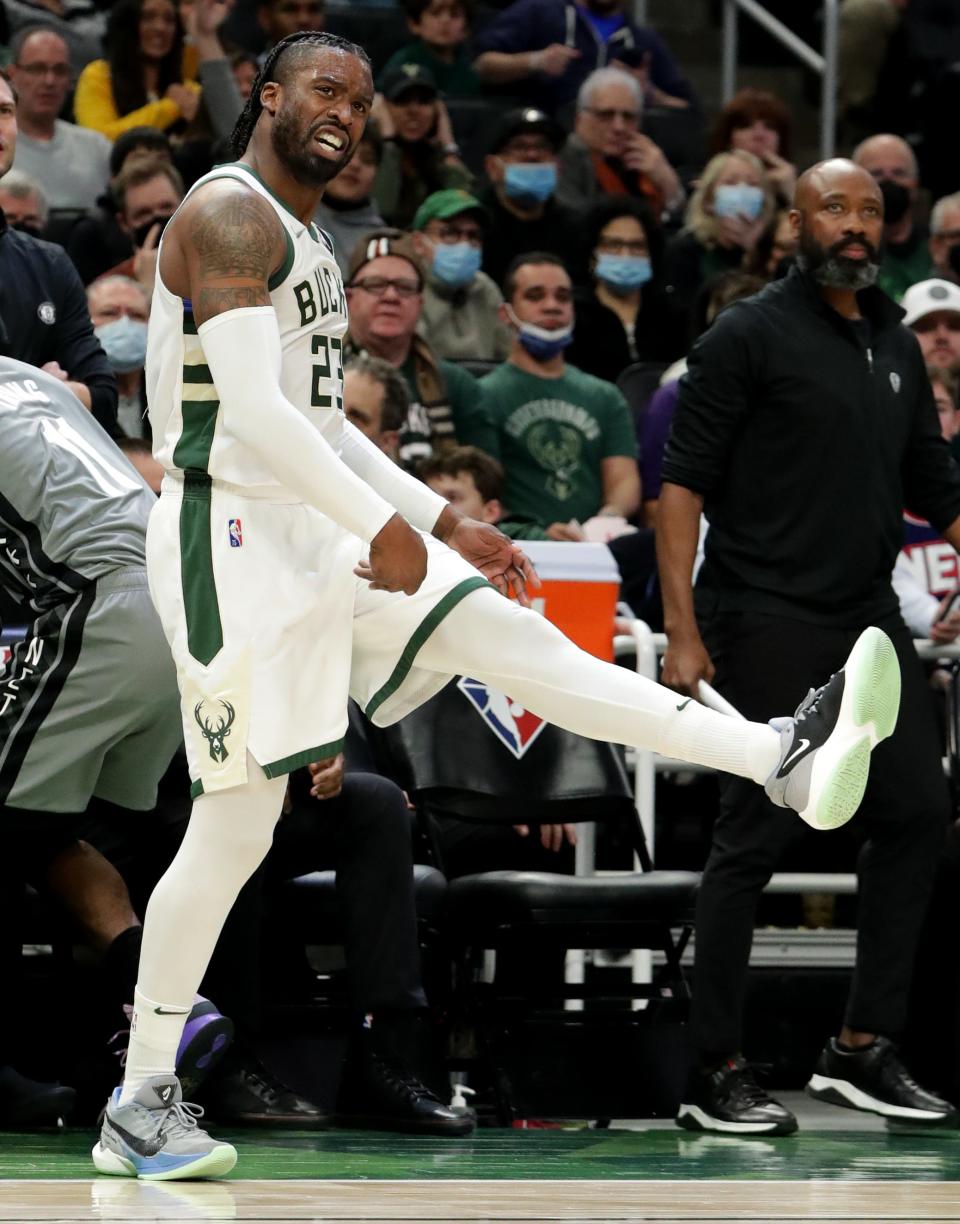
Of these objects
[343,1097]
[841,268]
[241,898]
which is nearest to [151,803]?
[241,898]

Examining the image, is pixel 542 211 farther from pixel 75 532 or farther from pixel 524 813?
pixel 75 532

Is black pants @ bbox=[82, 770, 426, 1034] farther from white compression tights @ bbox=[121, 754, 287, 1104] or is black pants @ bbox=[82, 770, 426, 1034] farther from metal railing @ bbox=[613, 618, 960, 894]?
metal railing @ bbox=[613, 618, 960, 894]

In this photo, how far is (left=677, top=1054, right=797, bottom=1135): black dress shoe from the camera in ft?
15.1

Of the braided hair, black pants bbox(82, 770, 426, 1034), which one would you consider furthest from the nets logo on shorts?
the braided hair

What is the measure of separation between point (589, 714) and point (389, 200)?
5596 mm

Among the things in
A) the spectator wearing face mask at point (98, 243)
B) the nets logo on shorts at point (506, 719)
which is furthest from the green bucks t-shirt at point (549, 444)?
the nets logo on shorts at point (506, 719)

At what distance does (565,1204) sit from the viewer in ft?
10.9

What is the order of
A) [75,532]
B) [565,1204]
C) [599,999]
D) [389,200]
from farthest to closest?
[389,200]
[599,999]
[75,532]
[565,1204]

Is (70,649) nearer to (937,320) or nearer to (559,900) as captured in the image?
(559,900)

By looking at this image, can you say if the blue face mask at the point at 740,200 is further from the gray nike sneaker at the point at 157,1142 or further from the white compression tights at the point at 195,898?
the gray nike sneaker at the point at 157,1142

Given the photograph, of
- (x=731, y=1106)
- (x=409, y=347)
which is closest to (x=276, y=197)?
(x=731, y=1106)

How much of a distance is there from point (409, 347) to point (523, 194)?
213 cm

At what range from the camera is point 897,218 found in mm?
9391

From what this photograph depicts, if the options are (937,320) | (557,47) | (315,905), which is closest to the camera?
(315,905)
